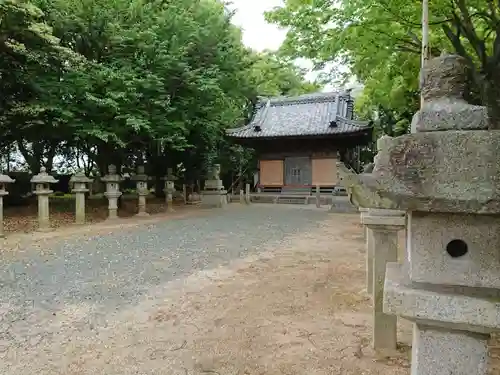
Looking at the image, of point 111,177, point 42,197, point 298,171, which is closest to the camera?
point 42,197

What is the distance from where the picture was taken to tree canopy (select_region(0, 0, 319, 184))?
10.9 meters

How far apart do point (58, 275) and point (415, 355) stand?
5.58 m

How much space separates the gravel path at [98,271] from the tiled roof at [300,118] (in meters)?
11.3

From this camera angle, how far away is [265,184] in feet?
79.0

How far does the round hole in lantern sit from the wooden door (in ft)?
69.3

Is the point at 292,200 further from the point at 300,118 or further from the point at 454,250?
the point at 454,250

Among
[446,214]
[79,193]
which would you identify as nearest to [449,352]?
[446,214]

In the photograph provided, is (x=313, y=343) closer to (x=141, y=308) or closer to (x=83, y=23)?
(x=141, y=308)

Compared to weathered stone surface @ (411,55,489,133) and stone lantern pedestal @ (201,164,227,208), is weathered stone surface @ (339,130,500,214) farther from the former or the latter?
stone lantern pedestal @ (201,164,227,208)

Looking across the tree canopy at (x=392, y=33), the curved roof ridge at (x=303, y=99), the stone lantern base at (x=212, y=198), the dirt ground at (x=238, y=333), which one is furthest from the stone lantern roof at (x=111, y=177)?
the curved roof ridge at (x=303, y=99)

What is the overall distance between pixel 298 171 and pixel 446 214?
70.8ft

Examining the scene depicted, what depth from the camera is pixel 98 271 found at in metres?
6.13

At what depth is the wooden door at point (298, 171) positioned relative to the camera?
74.8ft

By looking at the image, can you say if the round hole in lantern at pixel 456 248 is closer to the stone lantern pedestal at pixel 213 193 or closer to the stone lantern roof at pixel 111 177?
the stone lantern roof at pixel 111 177
